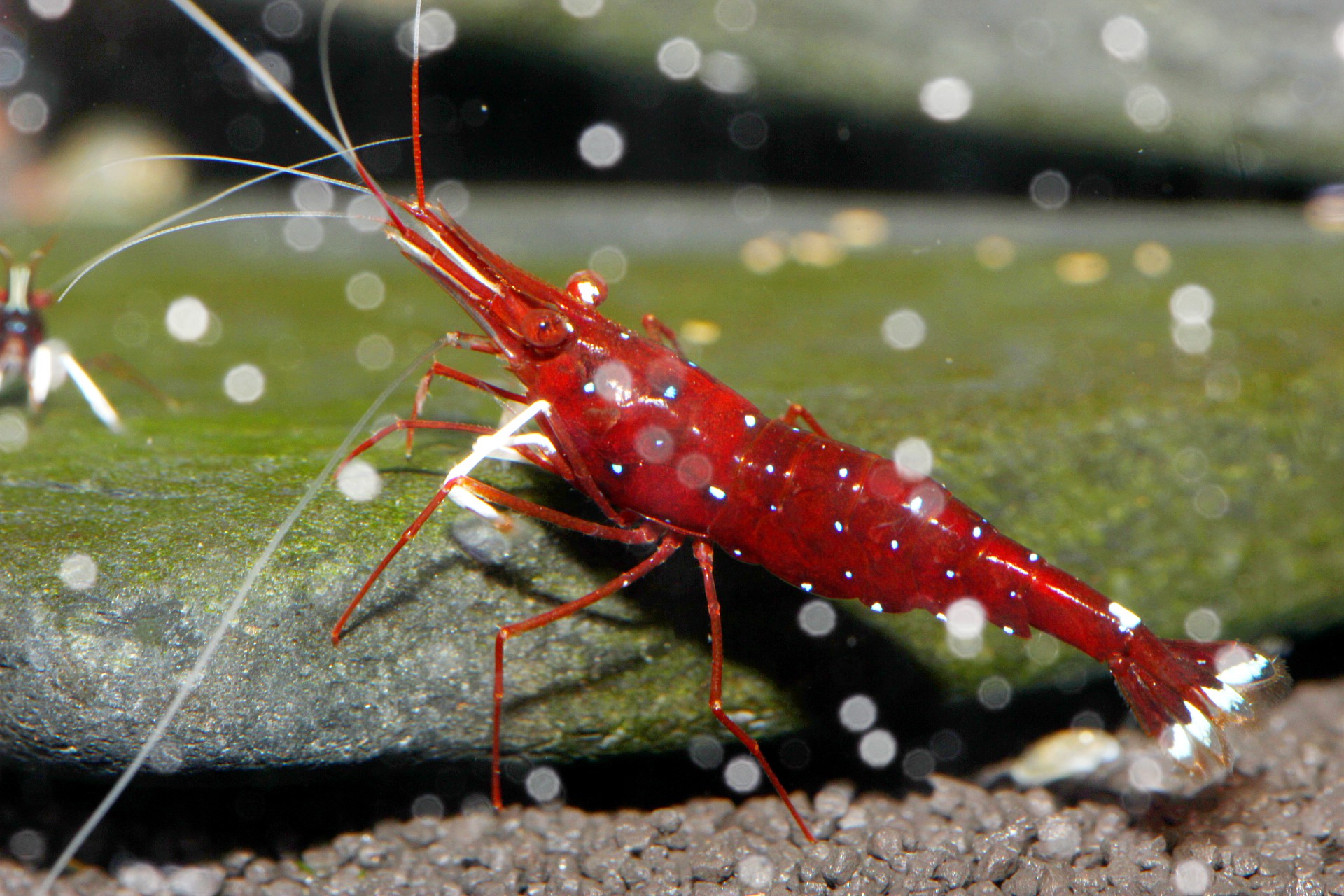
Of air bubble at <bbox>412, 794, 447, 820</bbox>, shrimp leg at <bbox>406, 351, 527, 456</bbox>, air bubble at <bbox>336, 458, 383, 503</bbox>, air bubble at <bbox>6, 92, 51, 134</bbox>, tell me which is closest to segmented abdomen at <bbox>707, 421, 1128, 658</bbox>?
shrimp leg at <bbox>406, 351, 527, 456</bbox>

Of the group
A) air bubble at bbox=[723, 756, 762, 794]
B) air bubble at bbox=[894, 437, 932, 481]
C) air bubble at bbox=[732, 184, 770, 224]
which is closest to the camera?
air bubble at bbox=[723, 756, 762, 794]

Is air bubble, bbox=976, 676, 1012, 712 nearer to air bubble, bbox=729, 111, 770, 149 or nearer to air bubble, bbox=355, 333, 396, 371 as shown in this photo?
air bubble, bbox=355, 333, 396, 371

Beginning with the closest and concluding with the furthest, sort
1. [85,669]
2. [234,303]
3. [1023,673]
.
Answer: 1. [85,669]
2. [1023,673]
3. [234,303]

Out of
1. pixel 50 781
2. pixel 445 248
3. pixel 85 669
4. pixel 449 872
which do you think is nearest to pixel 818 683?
pixel 449 872

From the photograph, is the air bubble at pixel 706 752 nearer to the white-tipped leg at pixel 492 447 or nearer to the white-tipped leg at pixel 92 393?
the white-tipped leg at pixel 492 447


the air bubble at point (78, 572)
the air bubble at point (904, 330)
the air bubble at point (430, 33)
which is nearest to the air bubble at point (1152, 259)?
the air bubble at point (904, 330)

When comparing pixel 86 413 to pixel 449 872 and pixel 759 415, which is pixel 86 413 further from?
pixel 759 415

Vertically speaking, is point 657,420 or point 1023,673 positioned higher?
point 657,420
